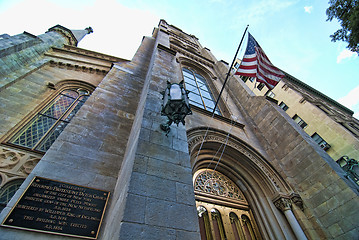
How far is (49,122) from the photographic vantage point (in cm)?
569

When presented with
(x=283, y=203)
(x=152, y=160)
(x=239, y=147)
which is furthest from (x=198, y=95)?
(x=152, y=160)

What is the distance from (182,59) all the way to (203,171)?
9965 millimetres

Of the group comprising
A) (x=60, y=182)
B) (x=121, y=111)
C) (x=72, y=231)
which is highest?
(x=121, y=111)

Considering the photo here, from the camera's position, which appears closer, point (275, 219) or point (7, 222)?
point (7, 222)

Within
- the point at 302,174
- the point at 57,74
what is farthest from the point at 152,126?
the point at 57,74

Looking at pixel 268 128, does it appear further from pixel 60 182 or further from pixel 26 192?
pixel 26 192

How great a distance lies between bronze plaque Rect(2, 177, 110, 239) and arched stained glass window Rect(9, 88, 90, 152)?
2410 mm

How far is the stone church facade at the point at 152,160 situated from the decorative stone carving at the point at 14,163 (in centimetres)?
2

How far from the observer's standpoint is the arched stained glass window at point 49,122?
15.7 feet

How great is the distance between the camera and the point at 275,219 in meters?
4.89

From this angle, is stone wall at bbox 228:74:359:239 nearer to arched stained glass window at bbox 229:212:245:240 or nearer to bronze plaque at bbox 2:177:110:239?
arched stained glass window at bbox 229:212:245:240

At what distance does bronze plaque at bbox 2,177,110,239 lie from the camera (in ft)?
8.37

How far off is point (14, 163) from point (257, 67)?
7.63m

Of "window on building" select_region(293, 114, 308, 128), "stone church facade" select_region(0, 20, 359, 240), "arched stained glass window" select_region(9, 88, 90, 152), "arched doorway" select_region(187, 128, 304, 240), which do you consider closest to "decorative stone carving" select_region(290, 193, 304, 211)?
"stone church facade" select_region(0, 20, 359, 240)
